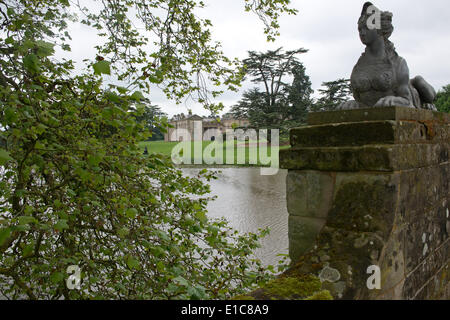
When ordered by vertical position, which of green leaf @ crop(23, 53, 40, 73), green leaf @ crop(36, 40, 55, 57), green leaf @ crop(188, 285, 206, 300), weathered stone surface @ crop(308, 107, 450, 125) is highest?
green leaf @ crop(36, 40, 55, 57)

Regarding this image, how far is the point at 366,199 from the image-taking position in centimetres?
185

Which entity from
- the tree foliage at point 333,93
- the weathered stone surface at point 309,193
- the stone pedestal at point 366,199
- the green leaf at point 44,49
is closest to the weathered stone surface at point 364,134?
the stone pedestal at point 366,199

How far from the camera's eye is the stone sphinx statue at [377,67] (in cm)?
262

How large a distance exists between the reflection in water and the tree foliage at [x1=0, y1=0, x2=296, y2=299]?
2520 millimetres

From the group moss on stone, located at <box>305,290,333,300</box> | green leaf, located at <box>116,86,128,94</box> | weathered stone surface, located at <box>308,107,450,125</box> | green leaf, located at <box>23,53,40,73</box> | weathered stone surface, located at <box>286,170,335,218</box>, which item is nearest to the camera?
moss on stone, located at <box>305,290,333,300</box>

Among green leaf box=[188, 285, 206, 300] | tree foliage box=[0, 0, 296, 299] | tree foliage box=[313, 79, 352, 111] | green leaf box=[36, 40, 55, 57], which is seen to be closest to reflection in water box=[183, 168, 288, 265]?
tree foliage box=[0, 0, 296, 299]

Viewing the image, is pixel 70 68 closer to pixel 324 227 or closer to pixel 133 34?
pixel 133 34

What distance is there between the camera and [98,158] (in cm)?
191

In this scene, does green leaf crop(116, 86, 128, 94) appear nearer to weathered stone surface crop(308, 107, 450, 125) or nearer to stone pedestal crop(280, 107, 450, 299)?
stone pedestal crop(280, 107, 450, 299)

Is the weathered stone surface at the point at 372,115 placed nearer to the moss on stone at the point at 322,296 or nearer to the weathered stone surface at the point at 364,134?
the weathered stone surface at the point at 364,134

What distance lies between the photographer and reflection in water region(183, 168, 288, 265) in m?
7.11

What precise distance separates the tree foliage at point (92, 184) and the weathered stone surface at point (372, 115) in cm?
111

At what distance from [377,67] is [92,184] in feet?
8.19

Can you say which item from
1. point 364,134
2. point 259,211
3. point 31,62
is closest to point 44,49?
point 31,62
